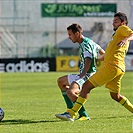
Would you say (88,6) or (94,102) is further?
(88,6)

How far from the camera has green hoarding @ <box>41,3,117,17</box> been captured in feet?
153

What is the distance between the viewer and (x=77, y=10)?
1866 inches

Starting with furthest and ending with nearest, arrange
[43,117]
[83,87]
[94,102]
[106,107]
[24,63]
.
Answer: [24,63], [94,102], [106,107], [43,117], [83,87]

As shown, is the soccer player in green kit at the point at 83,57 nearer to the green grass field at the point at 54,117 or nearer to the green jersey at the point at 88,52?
the green jersey at the point at 88,52

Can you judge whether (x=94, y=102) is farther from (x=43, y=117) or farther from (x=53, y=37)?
(x=53, y=37)

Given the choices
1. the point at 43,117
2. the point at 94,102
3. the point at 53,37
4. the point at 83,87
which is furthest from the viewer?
the point at 53,37

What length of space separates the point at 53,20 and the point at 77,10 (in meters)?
2.29

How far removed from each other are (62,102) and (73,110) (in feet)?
15.9

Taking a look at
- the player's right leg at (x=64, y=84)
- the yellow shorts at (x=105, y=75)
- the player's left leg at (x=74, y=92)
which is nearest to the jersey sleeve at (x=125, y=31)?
the yellow shorts at (x=105, y=75)

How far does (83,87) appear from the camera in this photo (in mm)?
10336

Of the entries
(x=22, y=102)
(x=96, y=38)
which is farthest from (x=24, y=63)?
(x=22, y=102)

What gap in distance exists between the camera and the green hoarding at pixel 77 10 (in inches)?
1838

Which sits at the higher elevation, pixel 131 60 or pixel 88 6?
pixel 88 6

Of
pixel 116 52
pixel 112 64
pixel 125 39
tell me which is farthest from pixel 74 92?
pixel 125 39
